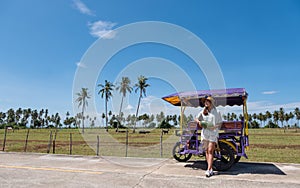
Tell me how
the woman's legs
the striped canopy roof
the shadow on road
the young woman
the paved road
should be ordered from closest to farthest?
the paved road
the woman's legs
the young woman
the shadow on road
the striped canopy roof

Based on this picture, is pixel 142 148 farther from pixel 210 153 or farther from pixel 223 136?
pixel 210 153

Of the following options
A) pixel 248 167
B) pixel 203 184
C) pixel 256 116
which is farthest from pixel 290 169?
pixel 256 116

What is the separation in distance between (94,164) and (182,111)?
3.23m

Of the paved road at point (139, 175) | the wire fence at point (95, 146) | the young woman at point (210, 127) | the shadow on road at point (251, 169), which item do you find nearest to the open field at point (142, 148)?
the wire fence at point (95, 146)

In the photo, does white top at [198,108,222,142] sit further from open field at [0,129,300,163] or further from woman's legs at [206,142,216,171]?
open field at [0,129,300,163]

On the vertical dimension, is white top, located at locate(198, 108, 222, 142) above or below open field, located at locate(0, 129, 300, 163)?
above

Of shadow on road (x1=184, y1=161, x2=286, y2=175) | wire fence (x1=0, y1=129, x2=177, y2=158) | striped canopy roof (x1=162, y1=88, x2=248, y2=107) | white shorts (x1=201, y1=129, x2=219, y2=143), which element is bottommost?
wire fence (x1=0, y1=129, x2=177, y2=158)

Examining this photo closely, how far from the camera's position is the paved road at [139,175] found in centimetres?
499

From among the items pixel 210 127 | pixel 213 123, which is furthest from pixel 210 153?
pixel 213 123

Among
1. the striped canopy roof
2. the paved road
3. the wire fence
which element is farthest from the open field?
the paved road

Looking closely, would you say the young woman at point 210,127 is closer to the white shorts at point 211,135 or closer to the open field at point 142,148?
the white shorts at point 211,135

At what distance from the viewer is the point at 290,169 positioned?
6340 mm

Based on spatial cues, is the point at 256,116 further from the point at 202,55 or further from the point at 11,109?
the point at 11,109

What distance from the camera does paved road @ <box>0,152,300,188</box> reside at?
4.99 m
